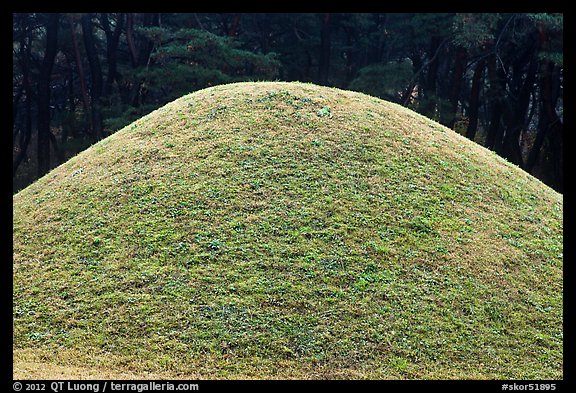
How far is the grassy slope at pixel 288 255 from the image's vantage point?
22.8ft

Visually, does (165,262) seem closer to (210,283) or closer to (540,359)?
(210,283)

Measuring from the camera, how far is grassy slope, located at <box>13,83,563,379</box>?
696 cm

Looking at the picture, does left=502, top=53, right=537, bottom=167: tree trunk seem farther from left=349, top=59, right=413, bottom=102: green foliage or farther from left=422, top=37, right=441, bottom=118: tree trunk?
left=349, top=59, right=413, bottom=102: green foliage

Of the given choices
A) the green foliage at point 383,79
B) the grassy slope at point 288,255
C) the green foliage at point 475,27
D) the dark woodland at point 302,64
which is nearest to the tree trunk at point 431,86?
the dark woodland at point 302,64

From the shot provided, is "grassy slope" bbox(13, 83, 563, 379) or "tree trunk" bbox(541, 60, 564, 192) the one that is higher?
"tree trunk" bbox(541, 60, 564, 192)

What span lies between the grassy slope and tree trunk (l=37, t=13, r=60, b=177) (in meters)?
13.7

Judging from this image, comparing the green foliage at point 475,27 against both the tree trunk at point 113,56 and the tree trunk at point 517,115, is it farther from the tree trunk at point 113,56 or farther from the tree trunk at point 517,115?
the tree trunk at point 113,56

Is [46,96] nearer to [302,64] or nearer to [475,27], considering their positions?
[302,64]

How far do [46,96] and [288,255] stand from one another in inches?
871

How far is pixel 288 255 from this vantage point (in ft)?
27.3

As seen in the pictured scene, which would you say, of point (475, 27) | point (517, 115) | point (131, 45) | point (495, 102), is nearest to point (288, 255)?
point (475, 27)

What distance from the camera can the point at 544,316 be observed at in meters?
8.00

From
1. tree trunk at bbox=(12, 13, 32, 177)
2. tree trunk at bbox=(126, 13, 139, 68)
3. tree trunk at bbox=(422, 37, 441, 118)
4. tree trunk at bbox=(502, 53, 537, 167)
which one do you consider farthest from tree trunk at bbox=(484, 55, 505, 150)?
tree trunk at bbox=(12, 13, 32, 177)

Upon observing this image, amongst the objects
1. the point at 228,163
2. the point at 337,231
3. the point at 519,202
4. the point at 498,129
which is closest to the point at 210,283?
the point at 337,231
